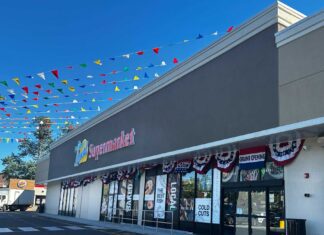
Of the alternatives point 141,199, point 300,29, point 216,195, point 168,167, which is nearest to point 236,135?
point 216,195

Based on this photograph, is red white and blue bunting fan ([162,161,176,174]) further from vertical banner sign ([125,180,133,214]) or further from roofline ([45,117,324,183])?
vertical banner sign ([125,180,133,214])

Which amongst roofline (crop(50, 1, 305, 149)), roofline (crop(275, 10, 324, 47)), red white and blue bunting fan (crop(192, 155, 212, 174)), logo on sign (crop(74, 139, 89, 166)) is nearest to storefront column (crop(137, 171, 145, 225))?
roofline (crop(50, 1, 305, 149))

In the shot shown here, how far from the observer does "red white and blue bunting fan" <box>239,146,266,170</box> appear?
14.2 metres

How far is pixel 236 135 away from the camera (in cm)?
1422

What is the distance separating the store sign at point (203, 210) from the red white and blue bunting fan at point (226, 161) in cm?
187

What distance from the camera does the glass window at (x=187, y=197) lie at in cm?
1831

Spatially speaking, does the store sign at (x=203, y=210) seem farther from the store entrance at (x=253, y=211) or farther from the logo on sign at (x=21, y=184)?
the logo on sign at (x=21, y=184)

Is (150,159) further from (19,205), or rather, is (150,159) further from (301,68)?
(19,205)

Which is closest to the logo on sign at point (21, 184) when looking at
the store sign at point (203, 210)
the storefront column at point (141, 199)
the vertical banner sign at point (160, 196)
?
the storefront column at point (141, 199)

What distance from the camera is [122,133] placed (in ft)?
80.0

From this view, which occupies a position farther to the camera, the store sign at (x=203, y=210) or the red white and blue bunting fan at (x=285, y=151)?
the store sign at (x=203, y=210)

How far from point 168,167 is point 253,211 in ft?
21.4

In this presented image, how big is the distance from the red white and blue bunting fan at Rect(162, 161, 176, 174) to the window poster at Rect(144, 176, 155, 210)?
1.81 m

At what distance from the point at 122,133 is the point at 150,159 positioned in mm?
4891
